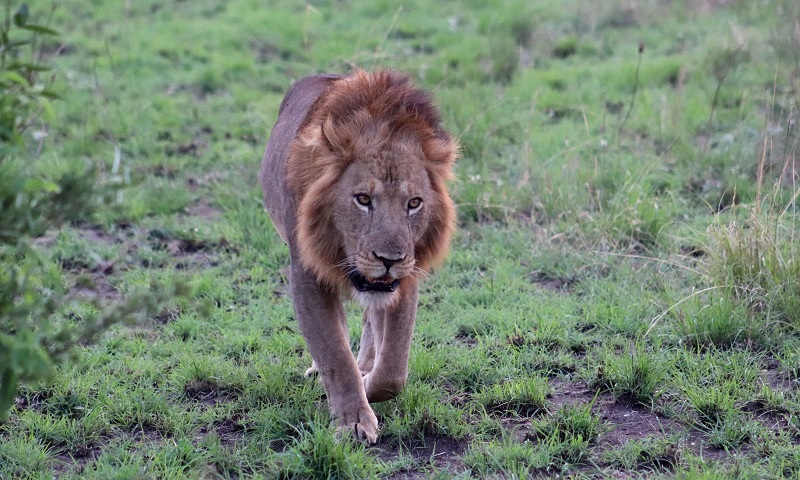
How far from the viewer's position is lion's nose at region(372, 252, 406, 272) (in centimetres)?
379

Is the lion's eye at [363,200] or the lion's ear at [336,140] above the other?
the lion's ear at [336,140]

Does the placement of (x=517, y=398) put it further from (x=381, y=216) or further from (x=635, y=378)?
(x=381, y=216)

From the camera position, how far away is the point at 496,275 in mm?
5898

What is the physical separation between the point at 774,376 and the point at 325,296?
216cm

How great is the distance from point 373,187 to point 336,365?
0.77 meters

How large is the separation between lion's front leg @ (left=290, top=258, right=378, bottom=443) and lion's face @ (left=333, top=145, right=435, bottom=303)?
0.19m

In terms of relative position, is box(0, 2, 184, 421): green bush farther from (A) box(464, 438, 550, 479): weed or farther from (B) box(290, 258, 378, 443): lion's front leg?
(A) box(464, 438, 550, 479): weed

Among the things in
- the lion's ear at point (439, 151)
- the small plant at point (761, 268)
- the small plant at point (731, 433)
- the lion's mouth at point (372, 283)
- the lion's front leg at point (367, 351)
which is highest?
the lion's ear at point (439, 151)

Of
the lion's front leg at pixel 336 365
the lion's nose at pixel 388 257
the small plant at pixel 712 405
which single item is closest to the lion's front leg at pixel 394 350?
the lion's front leg at pixel 336 365

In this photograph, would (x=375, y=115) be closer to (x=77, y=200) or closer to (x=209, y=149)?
(x=77, y=200)

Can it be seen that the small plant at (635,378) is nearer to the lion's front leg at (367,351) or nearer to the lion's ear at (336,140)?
the lion's front leg at (367,351)

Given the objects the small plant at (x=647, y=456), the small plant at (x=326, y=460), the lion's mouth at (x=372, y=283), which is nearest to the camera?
the small plant at (x=326, y=460)

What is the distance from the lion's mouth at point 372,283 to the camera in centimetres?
396

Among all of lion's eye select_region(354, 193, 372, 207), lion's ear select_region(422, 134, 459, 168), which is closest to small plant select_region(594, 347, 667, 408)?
lion's ear select_region(422, 134, 459, 168)
